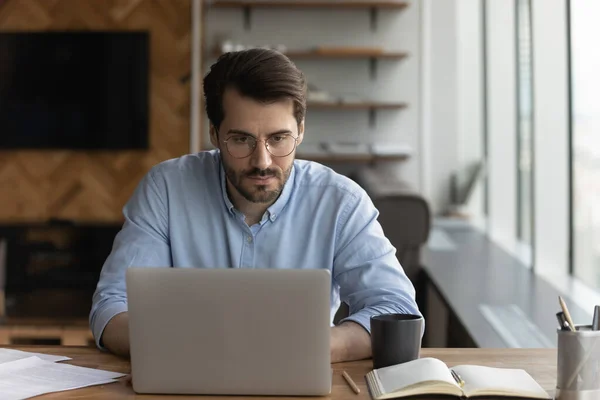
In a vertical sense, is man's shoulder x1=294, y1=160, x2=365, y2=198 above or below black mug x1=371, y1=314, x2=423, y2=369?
above

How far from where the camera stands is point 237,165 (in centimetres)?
182

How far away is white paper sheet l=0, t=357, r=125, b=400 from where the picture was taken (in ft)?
4.34

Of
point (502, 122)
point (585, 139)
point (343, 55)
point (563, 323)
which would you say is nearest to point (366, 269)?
point (563, 323)

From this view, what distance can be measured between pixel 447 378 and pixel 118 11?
5509 millimetres

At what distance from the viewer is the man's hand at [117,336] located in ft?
5.17

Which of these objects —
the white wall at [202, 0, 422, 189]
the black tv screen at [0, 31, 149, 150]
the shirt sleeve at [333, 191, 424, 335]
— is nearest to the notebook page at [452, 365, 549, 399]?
the shirt sleeve at [333, 191, 424, 335]

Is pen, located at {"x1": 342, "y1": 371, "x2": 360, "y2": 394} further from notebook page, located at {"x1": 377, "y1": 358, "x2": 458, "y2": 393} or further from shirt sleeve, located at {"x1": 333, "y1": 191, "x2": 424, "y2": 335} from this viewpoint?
shirt sleeve, located at {"x1": 333, "y1": 191, "x2": 424, "y2": 335}

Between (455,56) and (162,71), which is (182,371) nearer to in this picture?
(162,71)

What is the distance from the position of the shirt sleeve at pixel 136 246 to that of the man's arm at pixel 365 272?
1.37 feet

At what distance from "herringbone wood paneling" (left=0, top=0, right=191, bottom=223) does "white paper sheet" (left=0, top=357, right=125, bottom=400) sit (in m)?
4.95

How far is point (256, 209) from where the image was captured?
1.95 m

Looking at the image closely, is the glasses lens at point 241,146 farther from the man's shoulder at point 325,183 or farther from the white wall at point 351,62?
the white wall at point 351,62

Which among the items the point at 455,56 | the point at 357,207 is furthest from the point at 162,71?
the point at 357,207

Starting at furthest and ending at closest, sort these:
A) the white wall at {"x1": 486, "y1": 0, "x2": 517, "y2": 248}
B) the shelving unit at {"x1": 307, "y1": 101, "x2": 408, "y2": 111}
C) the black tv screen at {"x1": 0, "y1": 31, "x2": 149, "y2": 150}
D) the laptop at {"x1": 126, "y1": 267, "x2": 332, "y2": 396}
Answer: the black tv screen at {"x1": 0, "y1": 31, "x2": 149, "y2": 150}, the shelving unit at {"x1": 307, "y1": 101, "x2": 408, "y2": 111}, the white wall at {"x1": 486, "y1": 0, "x2": 517, "y2": 248}, the laptop at {"x1": 126, "y1": 267, "x2": 332, "y2": 396}
